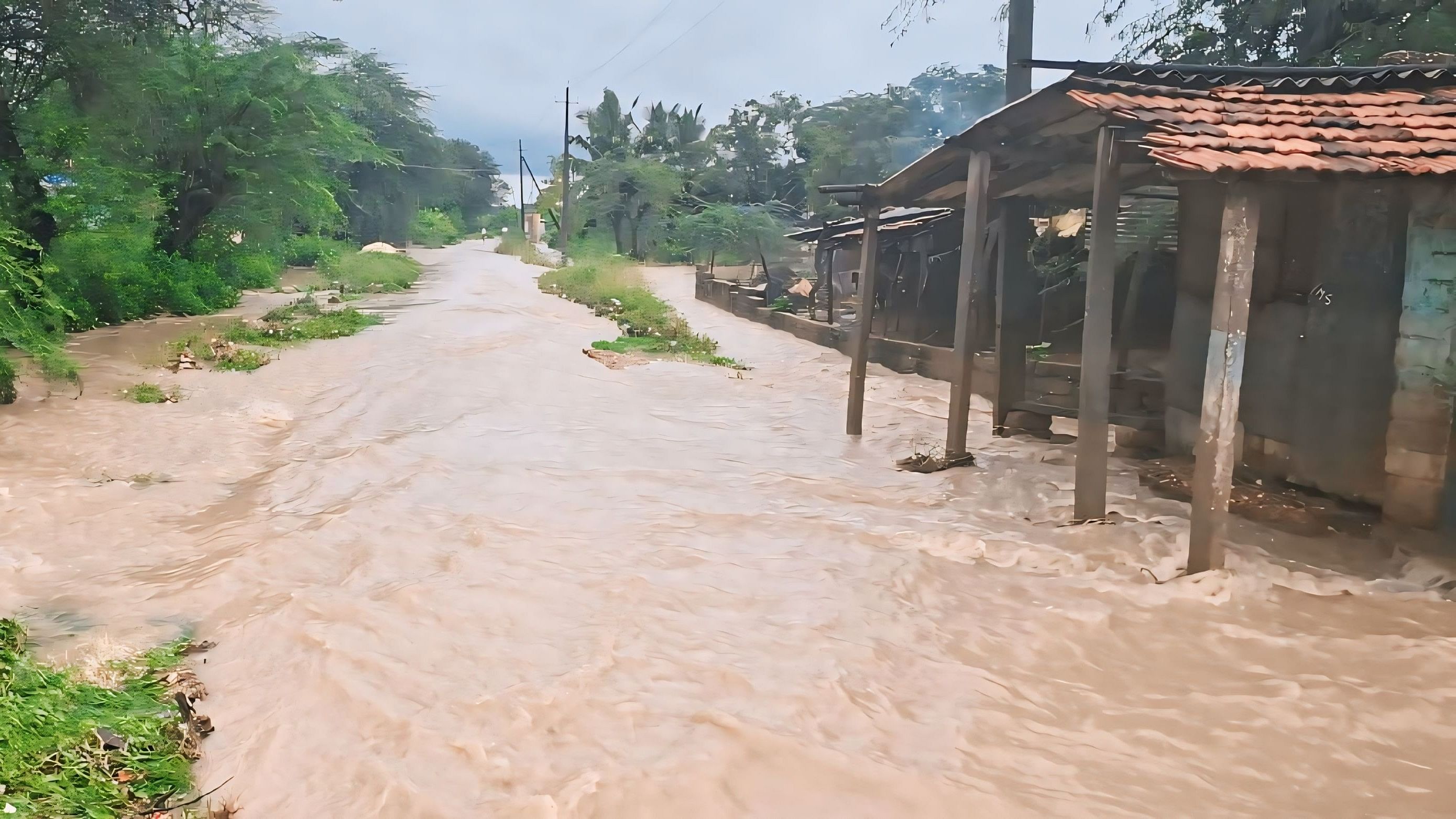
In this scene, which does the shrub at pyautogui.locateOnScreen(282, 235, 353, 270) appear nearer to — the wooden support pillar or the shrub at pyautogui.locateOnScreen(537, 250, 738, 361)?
the shrub at pyautogui.locateOnScreen(537, 250, 738, 361)

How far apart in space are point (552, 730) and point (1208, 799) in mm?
2730

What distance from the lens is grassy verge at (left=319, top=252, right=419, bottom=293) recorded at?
28153 millimetres

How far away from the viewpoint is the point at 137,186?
664 inches

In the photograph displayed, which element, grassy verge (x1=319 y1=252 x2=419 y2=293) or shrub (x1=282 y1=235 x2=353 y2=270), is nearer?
grassy verge (x1=319 y1=252 x2=419 y2=293)

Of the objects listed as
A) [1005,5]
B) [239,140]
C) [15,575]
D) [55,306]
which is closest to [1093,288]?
[15,575]

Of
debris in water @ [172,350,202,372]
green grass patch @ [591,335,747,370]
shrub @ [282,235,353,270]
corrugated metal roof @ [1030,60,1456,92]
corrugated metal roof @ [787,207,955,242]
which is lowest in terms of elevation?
debris in water @ [172,350,202,372]

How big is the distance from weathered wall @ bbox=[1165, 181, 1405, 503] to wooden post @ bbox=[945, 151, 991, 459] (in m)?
2.20

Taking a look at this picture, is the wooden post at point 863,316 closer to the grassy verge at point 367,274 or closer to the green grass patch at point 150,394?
the green grass patch at point 150,394

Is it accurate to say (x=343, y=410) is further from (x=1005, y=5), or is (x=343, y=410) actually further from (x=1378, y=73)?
(x=1005, y=5)

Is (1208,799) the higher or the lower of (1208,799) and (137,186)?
the lower

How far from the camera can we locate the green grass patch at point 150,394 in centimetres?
1091

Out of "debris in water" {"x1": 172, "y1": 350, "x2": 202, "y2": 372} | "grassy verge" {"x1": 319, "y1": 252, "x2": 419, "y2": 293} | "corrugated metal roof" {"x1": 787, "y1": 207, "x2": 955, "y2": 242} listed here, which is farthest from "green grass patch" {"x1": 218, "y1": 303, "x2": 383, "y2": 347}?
"corrugated metal roof" {"x1": 787, "y1": 207, "x2": 955, "y2": 242}

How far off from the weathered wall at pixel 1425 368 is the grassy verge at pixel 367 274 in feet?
82.3

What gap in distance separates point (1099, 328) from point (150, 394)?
10.4 m
